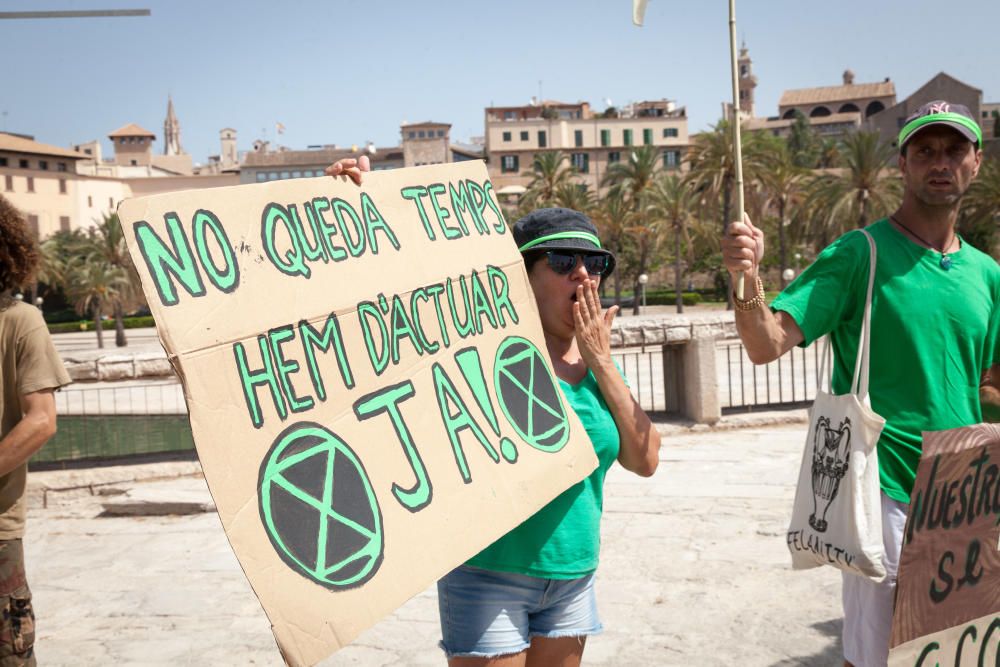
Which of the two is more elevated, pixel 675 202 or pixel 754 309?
pixel 675 202

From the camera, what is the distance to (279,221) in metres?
2.12

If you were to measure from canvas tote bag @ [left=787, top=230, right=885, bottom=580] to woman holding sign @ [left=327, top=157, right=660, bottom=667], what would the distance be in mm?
453

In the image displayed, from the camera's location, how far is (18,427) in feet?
9.20

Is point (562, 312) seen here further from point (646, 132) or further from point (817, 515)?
point (646, 132)

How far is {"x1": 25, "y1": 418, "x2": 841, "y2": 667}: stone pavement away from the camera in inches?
173

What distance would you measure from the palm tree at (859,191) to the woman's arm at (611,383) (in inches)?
1584

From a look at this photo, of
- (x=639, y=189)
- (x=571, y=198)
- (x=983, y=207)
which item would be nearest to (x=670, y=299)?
(x=639, y=189)

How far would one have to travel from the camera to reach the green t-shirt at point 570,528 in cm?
241

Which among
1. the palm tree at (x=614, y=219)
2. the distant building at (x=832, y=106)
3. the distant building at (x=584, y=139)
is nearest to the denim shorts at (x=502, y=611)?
the palm tree at (x=614, y=219)

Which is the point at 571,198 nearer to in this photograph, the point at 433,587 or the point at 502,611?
the point at 433,587

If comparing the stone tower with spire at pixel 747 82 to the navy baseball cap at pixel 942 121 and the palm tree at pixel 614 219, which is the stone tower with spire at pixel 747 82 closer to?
the palm tree at pixel 614 219

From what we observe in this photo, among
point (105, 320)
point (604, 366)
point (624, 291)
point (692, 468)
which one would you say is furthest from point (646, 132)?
point (604, 366)

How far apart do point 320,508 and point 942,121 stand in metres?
2.06

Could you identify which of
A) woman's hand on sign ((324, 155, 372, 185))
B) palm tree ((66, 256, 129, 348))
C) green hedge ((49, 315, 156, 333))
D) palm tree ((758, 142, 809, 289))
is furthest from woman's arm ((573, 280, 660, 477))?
green hedge ((49, 315, 156, 333))
